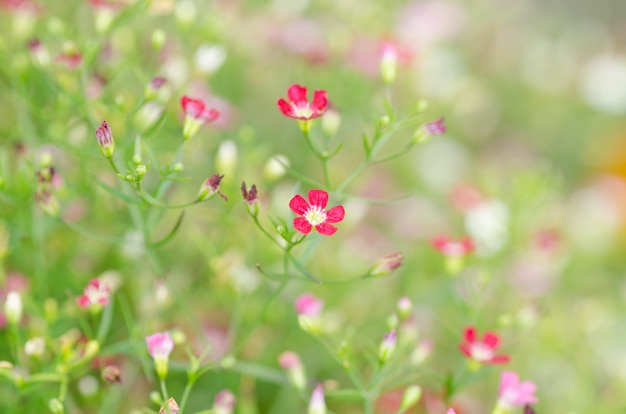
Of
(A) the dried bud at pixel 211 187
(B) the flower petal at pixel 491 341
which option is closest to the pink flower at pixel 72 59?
(A) the dried bud at pixel 211 187

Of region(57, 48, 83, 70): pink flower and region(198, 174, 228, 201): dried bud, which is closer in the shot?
region(198, 174, 228, 201): dried bud

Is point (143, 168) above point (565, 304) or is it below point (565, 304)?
above

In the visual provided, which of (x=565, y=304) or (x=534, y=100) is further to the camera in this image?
(x=534, y=100)

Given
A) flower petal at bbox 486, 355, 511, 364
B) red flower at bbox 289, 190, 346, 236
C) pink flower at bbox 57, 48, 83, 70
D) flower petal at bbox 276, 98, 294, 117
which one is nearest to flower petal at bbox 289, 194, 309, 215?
red flower at bbox 289, 190, 346, 236

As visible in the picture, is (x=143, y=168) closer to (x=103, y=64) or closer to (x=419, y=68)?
(x=103, y=64)

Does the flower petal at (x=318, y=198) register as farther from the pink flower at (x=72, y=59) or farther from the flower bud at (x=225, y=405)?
the pink flower at (x=72, y=59)

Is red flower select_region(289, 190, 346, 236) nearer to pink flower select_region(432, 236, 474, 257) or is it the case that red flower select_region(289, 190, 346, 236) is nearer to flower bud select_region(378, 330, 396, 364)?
flower bud select_region(378, 330, 396, 364)

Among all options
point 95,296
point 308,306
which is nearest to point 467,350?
point 308,306

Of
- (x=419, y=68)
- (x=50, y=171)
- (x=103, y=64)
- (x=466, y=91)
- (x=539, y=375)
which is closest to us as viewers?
(x=50, y=171)

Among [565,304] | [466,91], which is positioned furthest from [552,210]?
[466,91]
